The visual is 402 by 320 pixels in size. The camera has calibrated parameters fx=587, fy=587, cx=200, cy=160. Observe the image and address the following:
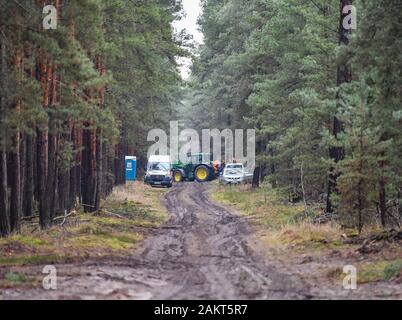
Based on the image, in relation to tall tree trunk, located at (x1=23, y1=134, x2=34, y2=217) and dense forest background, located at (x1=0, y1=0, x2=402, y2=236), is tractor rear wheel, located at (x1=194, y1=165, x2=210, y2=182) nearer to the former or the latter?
dense forest background, located at (x1=0, y1=0, x2=402, y2=236)

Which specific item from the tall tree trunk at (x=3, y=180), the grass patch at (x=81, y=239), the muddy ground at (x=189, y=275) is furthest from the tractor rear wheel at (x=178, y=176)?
the tall tree trunk at (x=3, y=180)

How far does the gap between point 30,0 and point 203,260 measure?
7.42 metres

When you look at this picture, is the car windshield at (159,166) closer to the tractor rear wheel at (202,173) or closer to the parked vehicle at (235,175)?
the parked vehicle at (235,175)

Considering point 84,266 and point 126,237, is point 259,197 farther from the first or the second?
point 84,266

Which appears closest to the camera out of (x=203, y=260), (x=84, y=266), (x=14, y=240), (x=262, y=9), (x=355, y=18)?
(x=84, y=266)

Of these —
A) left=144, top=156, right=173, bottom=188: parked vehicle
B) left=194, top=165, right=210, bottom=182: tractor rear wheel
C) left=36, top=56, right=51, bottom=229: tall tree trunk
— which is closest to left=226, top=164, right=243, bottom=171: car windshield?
left=144, top=156, right=173, bottom=188: parked vehicle

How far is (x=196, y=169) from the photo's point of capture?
52.2 m

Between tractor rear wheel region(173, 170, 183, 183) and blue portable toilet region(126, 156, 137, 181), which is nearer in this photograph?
blue portable toilet region(126, 156, 137, 181)

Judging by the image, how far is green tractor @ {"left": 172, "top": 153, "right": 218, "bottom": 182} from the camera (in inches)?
2044

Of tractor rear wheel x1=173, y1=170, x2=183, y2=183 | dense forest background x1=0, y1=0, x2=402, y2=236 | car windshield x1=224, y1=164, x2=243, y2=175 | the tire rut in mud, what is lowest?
the tire rut in mud

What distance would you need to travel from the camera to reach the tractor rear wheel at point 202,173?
2037 inches

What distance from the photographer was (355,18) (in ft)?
52.5

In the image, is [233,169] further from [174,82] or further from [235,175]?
[174,82]

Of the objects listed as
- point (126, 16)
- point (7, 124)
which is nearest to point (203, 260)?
point (7, 124)
